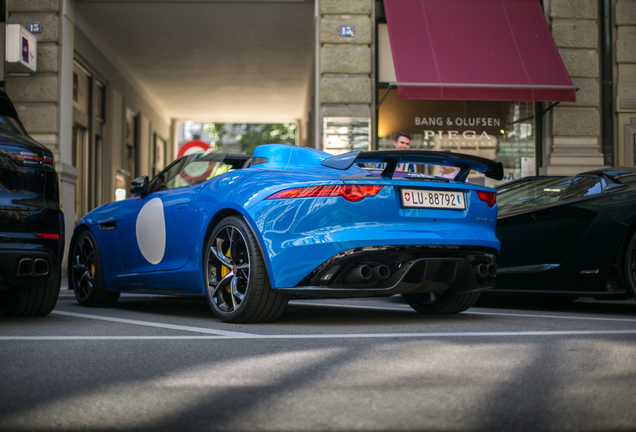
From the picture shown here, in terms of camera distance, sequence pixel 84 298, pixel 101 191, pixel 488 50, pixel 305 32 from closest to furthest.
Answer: pixel 84 298 < pixel 488 50 < pixel 305 32 < pixel 101 191

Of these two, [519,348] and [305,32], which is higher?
[305,32]

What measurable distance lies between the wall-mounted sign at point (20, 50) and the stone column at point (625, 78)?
9.65 m

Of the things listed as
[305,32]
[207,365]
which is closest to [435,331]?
[207,365]

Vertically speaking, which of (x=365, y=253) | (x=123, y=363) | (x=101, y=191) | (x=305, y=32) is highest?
(x=305, y=32)

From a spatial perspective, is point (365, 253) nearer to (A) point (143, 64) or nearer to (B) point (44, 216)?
(B) point (44, 216)

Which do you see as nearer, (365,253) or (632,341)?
(632,341)

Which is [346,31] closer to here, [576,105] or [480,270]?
[576,105]

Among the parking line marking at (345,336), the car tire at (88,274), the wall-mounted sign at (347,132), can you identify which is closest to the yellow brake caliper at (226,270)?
the parking line marking at (345,336)

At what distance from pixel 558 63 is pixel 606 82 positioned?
56.5 inches

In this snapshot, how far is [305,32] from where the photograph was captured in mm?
15164

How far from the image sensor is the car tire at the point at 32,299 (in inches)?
208

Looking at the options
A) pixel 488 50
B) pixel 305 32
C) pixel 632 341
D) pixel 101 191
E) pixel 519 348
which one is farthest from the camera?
pixel 101 191

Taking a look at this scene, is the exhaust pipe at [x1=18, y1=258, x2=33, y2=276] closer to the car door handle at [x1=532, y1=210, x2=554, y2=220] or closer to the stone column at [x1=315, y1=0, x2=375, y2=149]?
the car door handle at [x1=532, y1=210, x2=554, y2=220]

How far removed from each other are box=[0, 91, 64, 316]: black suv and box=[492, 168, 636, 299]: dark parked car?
11.7 ft
